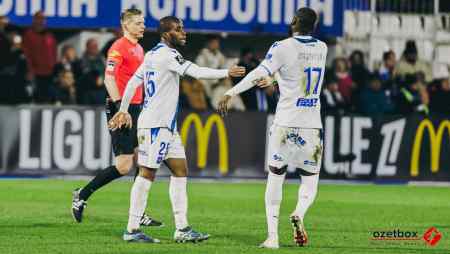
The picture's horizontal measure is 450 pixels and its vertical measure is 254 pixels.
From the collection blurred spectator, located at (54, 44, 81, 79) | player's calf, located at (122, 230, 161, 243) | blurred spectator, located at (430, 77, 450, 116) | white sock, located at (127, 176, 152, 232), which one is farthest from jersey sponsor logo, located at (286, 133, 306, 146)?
blurred spectator, located at (430, 77, 450, 116)

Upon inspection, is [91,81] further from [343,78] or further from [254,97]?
[343,78]

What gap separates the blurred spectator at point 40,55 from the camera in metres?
21.0

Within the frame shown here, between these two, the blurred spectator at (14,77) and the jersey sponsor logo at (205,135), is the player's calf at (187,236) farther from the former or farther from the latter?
the blurred spectator at (14,77)

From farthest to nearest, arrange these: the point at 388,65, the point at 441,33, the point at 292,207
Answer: the point at 441,33, the point at 388,65, the point at 292,207

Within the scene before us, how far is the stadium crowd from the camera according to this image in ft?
67.4

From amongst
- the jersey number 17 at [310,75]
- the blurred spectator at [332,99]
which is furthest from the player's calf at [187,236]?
the blurred spectator at [332,99]

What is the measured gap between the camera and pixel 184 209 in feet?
36.7

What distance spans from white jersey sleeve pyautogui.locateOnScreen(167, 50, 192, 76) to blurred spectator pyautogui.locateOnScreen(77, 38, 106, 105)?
997cm

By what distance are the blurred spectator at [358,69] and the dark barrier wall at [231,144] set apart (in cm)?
201

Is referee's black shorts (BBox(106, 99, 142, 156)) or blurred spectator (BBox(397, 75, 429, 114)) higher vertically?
referee's black shorts (BBox(106, 99, 142, 156))

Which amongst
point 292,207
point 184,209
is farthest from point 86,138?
A: point 184,209

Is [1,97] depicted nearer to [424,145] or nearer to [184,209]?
[424,145]

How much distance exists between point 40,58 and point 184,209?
10517 mm

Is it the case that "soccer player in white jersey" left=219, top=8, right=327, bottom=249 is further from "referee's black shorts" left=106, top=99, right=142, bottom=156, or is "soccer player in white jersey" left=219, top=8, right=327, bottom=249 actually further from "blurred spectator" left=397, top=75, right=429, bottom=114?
"blurred spectator" left=397, top=75, right=429, bottom=114
